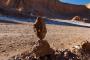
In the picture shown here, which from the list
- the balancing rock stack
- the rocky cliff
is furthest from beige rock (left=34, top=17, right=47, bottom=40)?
the rocky cliff

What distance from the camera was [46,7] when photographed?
45.3 metres

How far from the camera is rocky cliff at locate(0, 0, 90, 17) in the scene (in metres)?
37.4

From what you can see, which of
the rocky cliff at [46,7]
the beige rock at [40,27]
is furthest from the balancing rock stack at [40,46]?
the rocky cliff at [46,7]

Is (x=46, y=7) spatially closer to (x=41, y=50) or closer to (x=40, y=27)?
(x=40, y=27)

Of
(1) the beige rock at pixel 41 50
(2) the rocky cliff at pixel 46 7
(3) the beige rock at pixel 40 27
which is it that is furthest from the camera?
(2) the rocky cliff at pixel 46 7

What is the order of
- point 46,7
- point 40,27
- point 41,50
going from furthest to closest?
point 46,7
point 40,27
point 41,50

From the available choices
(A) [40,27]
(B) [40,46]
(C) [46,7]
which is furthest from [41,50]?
(C) [46,7]

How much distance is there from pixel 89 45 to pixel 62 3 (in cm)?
3916

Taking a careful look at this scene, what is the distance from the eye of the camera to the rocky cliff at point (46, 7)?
3739cm

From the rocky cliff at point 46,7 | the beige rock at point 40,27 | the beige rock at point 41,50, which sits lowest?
the rocky cliff at point 46,7

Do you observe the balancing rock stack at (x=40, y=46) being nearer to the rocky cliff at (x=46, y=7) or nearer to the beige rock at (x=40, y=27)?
the beige rock at (x=40, y=27)

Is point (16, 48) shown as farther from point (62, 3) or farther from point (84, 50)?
point (62, 3)

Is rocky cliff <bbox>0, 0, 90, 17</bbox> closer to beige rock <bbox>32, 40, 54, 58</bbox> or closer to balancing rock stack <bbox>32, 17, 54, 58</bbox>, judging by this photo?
balancing rock stack <bbox>32, 17, 54, 58</bbox>

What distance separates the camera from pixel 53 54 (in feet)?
28.8
